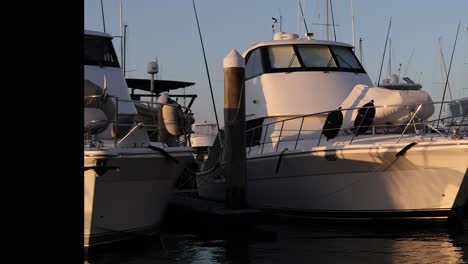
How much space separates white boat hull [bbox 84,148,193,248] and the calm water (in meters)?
0.34

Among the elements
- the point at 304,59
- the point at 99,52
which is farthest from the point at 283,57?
the point at 99,52

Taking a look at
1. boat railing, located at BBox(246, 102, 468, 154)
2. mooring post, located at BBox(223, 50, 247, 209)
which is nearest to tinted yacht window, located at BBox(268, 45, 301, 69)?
boat railing, located at BBox(246, 102, 468, 154)

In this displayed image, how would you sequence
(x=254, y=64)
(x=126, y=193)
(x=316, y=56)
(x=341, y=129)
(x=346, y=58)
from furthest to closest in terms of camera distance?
(x=254, y=64)
(x=346, y=58)
(x=316, y=56)
(x=341, y=129)
(x=126, y=193)

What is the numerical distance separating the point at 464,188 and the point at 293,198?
3.13 meters

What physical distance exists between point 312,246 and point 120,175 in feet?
10.0

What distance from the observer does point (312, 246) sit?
364 inches

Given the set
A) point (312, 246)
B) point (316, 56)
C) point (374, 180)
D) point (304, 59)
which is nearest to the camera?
point (312, 246)

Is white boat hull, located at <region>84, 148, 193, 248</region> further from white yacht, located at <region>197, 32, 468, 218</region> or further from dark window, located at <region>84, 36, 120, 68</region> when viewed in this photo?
dark window, located at <region>84, 36, 120, 68</region>

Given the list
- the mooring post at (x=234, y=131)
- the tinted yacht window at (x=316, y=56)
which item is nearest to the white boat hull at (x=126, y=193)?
the mooring post at (x=234, y=131)

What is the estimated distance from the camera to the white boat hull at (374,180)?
10258 millimetres

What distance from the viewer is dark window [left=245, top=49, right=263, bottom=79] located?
1441 centimetres

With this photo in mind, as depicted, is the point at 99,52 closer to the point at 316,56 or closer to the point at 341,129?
the point at 341,129
